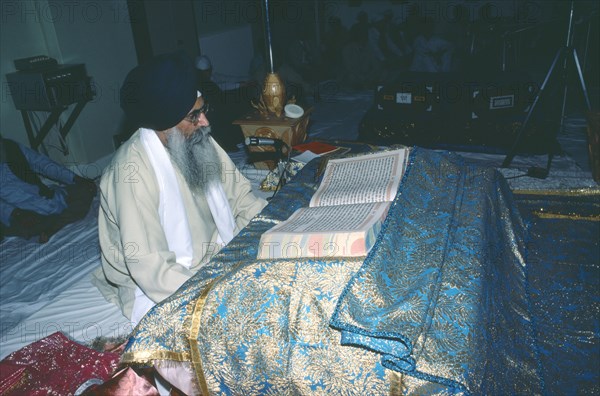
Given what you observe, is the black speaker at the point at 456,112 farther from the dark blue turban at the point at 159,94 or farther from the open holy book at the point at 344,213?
the dark blue turban at the point at 159,94

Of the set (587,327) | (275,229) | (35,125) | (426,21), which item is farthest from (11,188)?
(426,21)

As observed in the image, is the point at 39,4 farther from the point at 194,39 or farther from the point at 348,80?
the point at 348,80

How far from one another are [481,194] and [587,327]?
590 millimetres

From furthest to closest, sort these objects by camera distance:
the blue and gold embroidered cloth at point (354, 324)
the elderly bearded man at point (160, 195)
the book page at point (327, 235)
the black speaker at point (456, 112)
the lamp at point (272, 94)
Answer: the black speaker at point (456, 112) < the lamp at point (272, 94) < the elderly bearded man at point (160, 195) < the book page at point (327, 235) < the blue and gold embroidered cloth at point (354, 324)

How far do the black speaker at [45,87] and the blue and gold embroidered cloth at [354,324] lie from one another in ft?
11.3

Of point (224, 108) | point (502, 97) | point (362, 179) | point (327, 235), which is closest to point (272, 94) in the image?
point (224, 108)

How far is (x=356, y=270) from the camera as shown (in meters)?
1.21

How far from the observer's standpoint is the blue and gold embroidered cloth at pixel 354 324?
3.48ft

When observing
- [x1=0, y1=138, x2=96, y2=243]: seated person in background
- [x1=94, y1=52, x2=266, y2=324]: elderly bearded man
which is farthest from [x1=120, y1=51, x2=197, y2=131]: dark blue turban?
[x1=0, y1=138, x2=96, y2=243]: seated person in background

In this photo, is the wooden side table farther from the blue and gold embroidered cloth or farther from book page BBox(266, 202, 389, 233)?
the blue and gold embroidered cloth

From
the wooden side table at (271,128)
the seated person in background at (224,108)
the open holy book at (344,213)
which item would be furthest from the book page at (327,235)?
the seated person in background at (224,108)

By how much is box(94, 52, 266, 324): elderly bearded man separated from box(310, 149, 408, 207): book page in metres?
0.59

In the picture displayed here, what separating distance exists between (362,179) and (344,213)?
0.32 meters

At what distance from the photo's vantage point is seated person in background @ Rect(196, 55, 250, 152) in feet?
15.3
